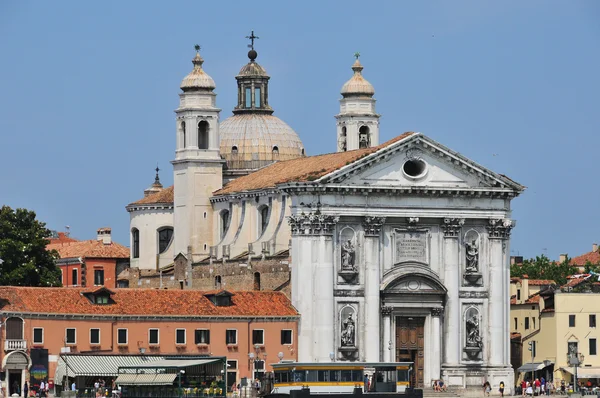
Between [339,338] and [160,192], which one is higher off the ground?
[160,192]

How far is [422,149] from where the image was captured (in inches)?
4564

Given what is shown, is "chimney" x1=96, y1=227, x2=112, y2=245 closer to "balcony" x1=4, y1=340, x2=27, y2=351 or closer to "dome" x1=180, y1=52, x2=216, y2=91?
"dome" x1=180, y1=52, x2=216, y2=91

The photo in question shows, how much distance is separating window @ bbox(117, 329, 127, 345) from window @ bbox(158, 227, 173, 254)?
978 inches

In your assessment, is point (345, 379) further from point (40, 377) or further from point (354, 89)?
point (354, 89)

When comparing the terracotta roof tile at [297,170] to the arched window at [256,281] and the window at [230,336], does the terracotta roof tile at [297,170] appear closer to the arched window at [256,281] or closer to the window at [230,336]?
the arched window at [256,281]

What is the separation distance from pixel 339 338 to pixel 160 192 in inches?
1070

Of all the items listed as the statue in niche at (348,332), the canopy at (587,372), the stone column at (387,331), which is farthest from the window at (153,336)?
the canopy at (587,372)

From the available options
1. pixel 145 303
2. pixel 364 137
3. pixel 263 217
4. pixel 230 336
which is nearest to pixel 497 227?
pixel 263 217

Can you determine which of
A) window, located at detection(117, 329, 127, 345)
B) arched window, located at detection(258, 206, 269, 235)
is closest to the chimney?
arched window, located at detection(258, 206, 269, 235)

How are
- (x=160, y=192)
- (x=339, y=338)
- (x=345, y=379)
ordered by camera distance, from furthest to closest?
(x=160, y=192) → (x=339, y=338) → (x=345, y=379)

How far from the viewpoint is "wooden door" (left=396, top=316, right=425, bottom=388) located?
116 meters

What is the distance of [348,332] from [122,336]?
11.3m

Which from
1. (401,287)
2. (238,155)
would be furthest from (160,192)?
(401,287)

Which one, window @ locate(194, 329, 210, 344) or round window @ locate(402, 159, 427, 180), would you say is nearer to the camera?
window @ locate(194, 329, 210, 344)
